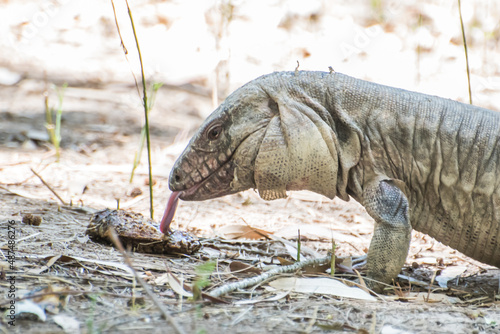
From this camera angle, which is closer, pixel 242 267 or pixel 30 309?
pixel 30 309

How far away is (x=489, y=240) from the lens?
420 centimetres

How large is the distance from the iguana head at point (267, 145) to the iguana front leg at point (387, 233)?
321 mm

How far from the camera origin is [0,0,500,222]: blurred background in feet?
27.1

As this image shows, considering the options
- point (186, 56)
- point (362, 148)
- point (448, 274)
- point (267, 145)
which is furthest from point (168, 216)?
point (186, 56)

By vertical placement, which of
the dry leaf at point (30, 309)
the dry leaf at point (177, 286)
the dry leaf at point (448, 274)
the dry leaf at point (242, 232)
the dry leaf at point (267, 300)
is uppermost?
the dry leaf at point (30, 309)

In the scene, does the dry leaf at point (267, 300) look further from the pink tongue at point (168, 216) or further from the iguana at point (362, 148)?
the pink tongue at point (168, 216)

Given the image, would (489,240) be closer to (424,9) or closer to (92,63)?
(92,63)

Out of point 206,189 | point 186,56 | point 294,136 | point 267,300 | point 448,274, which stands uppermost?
point 294,136

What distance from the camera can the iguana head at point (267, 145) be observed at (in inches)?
157

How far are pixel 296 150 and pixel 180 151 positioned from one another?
380 centimetres

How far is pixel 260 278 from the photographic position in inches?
143

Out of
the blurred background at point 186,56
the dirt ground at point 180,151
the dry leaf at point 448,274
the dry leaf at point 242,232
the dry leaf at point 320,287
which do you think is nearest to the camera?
the dirt ground at point 180,151

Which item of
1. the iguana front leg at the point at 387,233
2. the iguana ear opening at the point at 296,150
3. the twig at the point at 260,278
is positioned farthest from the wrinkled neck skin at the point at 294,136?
the twig at the point at 260,278

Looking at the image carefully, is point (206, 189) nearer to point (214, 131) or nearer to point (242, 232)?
point (214, 131)
